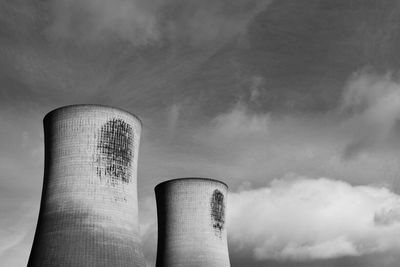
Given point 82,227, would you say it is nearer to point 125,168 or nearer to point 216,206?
point 125,168

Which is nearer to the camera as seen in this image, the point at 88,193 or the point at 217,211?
the point at 88,193

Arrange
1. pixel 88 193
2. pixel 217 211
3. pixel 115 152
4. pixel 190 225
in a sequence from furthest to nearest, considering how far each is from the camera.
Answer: pixel 217 211 < pixel 190 225 < pixel 115 152 < pixel 88 193

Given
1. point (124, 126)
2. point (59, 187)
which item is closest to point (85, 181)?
point (59, 187)

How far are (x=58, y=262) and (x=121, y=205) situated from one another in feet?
7.25

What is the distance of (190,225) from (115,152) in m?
6.01

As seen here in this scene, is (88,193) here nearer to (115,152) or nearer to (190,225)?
(115,152)

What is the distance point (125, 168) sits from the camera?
15273mm

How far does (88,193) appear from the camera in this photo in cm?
1437

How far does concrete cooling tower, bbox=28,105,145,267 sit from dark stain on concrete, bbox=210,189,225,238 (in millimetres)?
5650

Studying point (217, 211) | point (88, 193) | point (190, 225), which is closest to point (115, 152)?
point (88, 193)

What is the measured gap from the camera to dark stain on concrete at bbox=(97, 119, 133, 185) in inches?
582

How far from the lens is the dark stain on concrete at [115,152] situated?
48.5 ft

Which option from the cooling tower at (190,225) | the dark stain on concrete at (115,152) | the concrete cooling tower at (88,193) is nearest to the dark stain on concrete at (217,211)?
the cooling tower at (190,225)

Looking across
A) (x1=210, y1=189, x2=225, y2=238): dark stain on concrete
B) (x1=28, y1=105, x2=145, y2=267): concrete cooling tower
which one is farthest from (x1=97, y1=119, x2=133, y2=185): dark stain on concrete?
(x1=210, y1=189, x2=225, y2=238): dark stain on concrete
